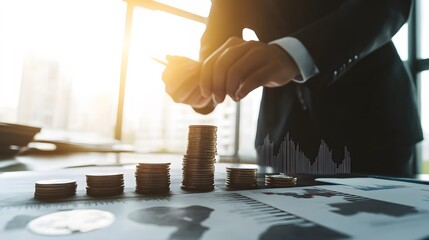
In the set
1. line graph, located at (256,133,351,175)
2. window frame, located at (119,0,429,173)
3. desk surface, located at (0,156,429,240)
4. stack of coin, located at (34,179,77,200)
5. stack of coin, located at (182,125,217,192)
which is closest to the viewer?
desk surface, located at (0,156,429,240)

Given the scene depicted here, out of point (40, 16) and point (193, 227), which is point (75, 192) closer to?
point (193, 227)

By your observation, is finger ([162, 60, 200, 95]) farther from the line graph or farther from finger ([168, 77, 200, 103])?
the line graph

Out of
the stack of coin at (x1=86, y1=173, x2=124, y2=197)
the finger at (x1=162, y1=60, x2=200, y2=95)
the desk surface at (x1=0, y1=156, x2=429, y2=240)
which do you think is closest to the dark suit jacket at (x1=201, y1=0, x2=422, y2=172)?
the finger at (x1=162, y1=60, x2=200, y2=95)

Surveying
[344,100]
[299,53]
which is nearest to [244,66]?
[299,53]

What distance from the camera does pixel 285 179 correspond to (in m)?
0.79

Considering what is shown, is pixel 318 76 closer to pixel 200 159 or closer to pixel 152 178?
pixel 200 159

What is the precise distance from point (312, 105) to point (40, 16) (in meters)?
3.55

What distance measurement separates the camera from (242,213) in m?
0.45

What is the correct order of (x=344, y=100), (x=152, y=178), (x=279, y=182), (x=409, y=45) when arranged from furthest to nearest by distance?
1. (x=409, y=45)
2. (x=344, y=100)
3. (x=279, y=182)
4. (x=152, y=178)

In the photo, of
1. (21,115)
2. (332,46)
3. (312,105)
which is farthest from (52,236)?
(21,115)

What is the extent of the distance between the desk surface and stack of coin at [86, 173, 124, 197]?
0.08 feet

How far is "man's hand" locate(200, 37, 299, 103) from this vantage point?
0.81 metres

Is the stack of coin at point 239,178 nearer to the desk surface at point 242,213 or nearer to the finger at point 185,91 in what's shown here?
the desk surface at point 242,213

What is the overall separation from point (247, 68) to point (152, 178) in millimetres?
387
